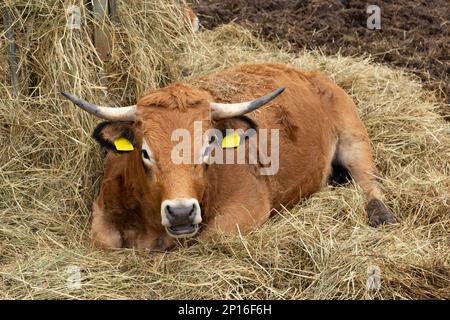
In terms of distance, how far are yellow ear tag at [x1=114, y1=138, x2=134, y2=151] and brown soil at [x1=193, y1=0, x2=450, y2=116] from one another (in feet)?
13.2

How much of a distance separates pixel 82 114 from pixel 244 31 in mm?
3641

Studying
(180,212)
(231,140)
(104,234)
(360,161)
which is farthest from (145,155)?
(360,161)

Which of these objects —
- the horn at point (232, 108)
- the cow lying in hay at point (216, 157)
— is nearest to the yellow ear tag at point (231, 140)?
the cow lying in hay at point (216, 157)

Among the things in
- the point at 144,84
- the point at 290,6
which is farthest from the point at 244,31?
the point at 144,84

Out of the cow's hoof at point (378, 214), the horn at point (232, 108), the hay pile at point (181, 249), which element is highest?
the horn at point (232, 108)

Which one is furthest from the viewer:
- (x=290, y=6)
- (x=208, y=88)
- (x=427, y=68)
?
(x=290, y=6)

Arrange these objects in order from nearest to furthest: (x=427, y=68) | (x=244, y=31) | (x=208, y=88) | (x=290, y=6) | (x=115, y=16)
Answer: (x=208, y=88) < (x=115, y=16) < (x=427, y=68) < (x=244, y=31) < (x=290, y=6)

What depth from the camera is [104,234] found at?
491 cm

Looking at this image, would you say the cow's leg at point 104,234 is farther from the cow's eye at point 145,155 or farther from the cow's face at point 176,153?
the cow's eye at point 145,155

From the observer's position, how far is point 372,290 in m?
4.20

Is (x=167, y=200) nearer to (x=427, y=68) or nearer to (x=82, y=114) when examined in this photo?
(x=82, y=114)

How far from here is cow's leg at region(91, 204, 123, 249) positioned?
4.88 m

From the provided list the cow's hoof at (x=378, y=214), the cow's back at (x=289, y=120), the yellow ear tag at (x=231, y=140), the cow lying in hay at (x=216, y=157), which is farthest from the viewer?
the cow's back at (x=289, y=120)

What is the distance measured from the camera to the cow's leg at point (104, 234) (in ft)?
16.0
